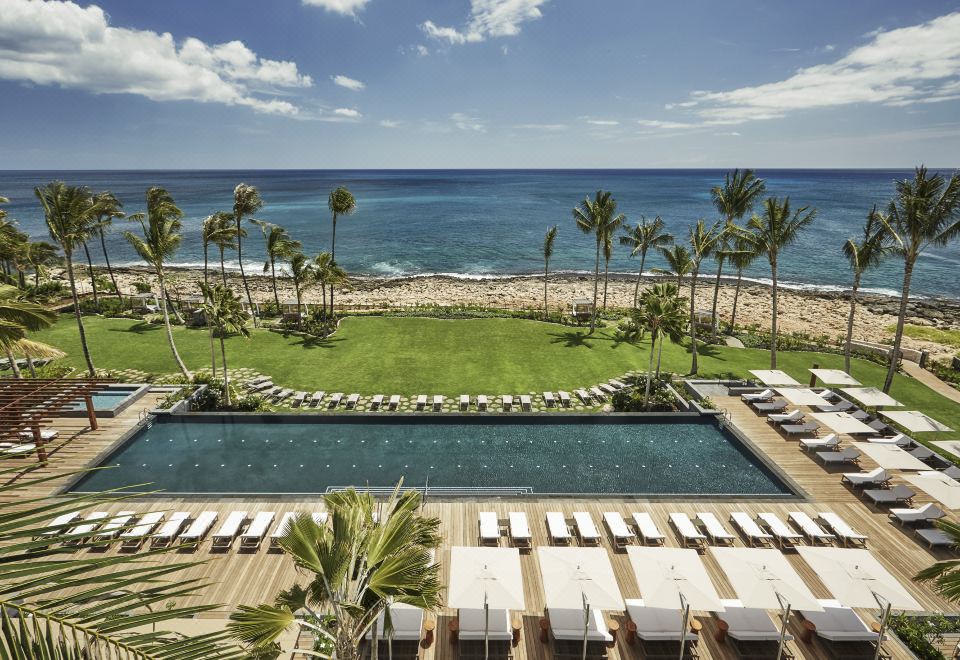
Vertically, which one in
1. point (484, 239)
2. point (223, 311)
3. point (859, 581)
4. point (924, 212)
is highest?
point (924, 212)

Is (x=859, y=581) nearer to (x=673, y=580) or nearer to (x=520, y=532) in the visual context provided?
(x=673, y=580)

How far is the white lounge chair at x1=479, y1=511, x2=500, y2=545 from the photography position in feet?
51.1

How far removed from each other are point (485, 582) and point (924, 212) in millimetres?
25364

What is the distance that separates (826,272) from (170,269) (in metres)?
93.9

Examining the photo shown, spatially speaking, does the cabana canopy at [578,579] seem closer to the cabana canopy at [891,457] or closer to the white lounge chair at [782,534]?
the white lounge chair at [782,534]

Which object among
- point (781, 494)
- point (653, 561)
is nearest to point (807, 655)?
point (653, 561)

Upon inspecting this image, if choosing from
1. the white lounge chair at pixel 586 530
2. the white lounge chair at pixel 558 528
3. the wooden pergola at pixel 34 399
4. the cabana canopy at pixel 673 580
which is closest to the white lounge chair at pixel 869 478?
the cabana canopy at pixel 673 580

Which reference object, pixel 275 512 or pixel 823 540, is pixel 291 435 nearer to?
pixel 275 512

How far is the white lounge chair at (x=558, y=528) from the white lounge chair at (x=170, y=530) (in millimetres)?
11586

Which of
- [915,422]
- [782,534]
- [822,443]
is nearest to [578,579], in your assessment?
[782,534]

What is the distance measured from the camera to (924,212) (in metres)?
22.7

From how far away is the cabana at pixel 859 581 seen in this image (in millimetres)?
12008

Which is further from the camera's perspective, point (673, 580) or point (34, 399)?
point (34, 399)

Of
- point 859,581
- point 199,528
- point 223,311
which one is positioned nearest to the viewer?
point 859,581
